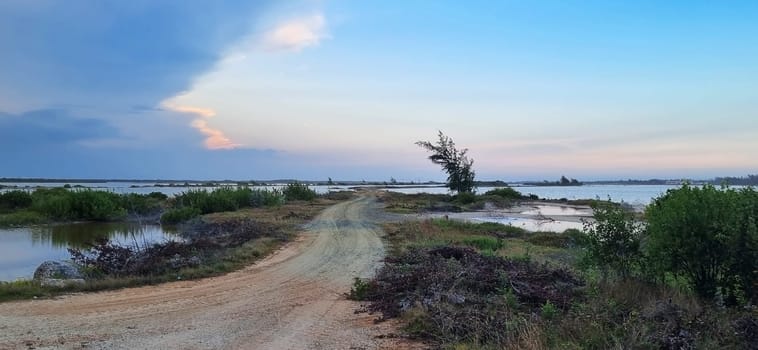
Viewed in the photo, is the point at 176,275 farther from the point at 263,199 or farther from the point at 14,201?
the point at 14,201

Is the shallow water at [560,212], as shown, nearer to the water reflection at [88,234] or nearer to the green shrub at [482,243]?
the green shrub at [482,243]

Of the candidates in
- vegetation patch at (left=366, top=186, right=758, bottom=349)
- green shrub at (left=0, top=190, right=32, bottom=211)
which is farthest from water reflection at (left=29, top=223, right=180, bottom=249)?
vegetation patch at (left=366, top=186, right=758, bottom=349)

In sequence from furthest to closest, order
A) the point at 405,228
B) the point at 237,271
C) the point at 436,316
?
the point at 405,228
the point at 237,271
the point at 436,316

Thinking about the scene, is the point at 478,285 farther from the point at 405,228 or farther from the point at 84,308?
the point at 405,228

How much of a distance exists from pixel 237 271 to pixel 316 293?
420 centimetres

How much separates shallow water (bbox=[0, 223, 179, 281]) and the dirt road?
7.75m

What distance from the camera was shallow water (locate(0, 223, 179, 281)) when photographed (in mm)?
20353

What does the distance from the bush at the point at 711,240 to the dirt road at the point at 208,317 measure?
5.71 metres

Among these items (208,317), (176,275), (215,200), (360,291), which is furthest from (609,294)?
(215,200)

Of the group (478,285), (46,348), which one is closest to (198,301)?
(46,348)

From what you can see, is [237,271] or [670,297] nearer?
[670,297]

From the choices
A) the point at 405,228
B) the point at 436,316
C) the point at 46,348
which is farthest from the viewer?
the point at 405,228

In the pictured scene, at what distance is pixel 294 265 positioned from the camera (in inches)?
658

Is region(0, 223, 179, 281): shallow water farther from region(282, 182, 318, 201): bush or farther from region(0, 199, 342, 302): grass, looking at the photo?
region(282, 182, 318, 201): bush
